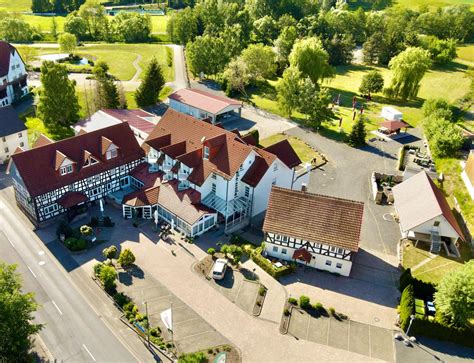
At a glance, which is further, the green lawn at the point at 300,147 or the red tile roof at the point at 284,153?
the green lawn at the point at 300,147

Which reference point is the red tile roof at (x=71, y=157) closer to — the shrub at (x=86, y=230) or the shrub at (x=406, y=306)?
the shrub at (x=86, y=230)

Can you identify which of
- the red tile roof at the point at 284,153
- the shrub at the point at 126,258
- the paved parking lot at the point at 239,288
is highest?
the red tile roof at the point at 284,153

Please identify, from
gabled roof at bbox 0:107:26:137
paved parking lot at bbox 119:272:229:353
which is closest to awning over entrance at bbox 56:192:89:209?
paved parking lot at bbox 119:272:229:353

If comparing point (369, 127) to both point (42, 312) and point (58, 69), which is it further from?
point (42, 312)

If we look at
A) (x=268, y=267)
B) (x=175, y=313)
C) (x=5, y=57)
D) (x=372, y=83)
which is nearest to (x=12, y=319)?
(x=175, y=313)

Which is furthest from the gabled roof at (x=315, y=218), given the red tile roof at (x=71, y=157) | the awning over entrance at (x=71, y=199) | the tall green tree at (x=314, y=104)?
the tall green tree at (x=314, y=104)

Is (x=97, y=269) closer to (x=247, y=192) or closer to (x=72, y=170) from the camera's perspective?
(x=72, y=170)
